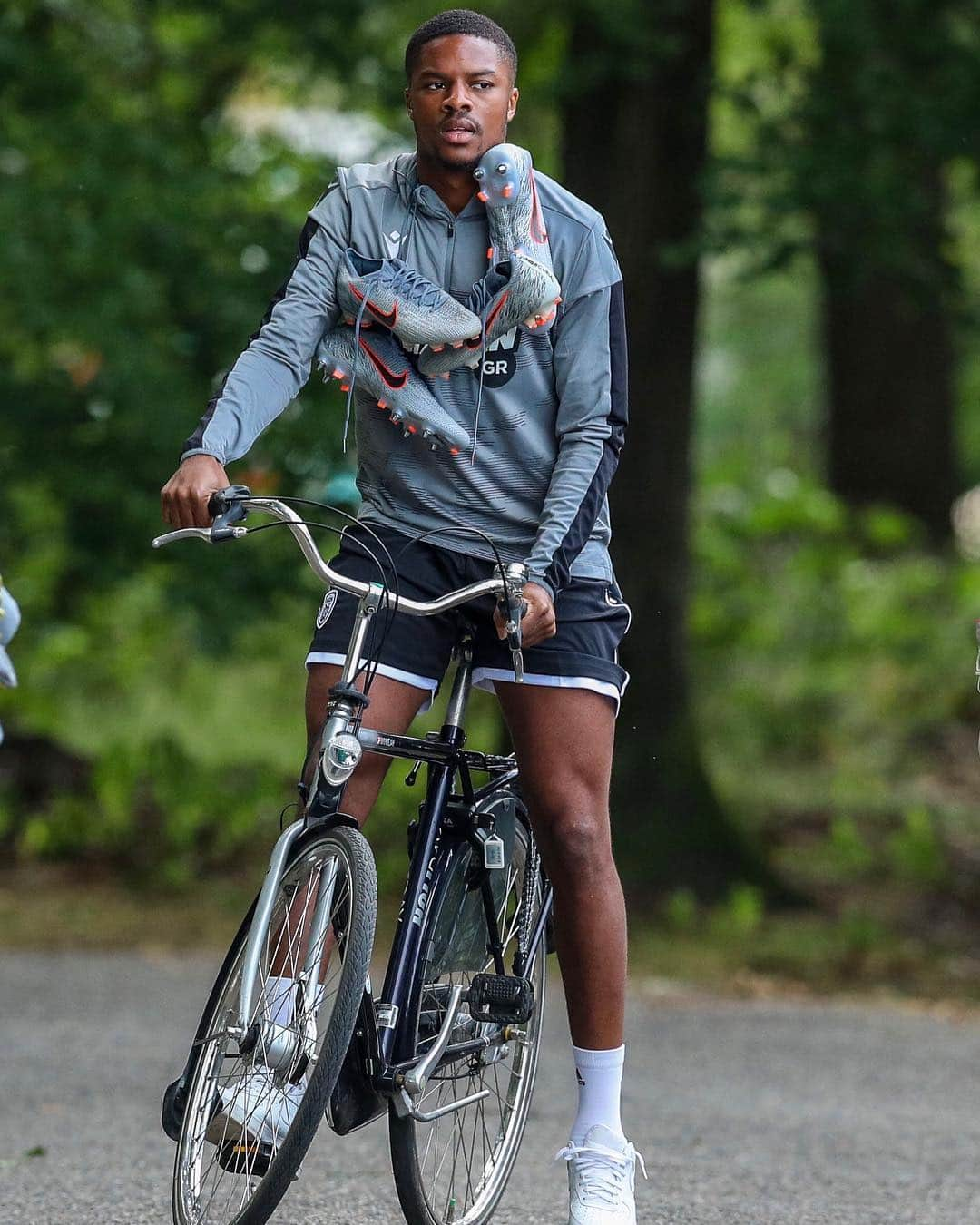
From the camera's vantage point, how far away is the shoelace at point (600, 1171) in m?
3.44

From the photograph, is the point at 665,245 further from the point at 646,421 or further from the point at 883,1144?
the point at 883,1144

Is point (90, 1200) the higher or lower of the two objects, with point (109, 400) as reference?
lower

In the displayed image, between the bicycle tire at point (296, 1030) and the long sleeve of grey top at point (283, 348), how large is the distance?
71cm

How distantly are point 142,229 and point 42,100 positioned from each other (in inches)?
40.6

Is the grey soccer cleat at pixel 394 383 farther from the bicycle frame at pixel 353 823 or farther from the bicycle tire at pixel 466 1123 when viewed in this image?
the bicycle tire at pixel 466 1123

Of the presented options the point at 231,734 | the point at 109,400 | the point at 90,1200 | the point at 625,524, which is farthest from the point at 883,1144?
the point at 231,734

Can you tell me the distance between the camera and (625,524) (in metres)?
8.53

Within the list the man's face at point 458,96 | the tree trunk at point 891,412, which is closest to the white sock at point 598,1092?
the man's face at point 458,96

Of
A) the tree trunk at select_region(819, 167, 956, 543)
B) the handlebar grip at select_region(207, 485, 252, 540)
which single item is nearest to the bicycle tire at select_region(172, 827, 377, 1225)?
the handlebar grip at select_region(207, 485, 252, 540)

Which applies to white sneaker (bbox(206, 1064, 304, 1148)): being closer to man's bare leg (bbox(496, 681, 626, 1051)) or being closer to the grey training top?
man's bare leg (bbox(496, 681, 626, 1051))

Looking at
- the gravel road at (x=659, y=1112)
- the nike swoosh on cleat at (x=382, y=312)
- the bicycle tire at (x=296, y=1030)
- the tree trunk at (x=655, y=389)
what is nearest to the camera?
the bicycle tire at (x=296, y=1030)

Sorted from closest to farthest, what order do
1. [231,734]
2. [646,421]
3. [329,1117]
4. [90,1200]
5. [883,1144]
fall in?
1. [329,1117]
2. [90,1200]
3. [883,1144]
4. [646,421]
5. [231,734]

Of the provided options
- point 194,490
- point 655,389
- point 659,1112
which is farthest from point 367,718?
point 655,389

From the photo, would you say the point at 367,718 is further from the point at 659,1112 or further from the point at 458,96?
the point at 659,1112
